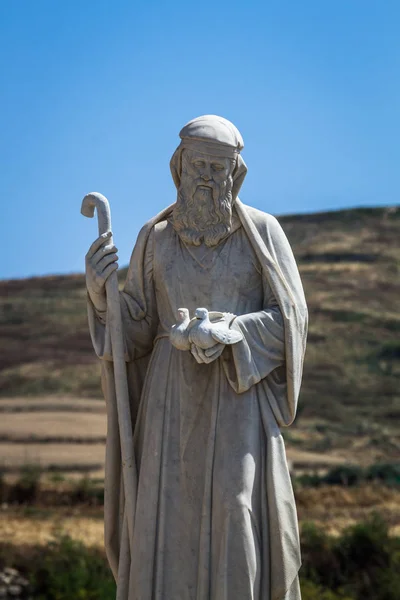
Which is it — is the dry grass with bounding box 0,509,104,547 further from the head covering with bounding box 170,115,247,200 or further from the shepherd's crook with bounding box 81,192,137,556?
the head covering with bounding box 170,115,247,200

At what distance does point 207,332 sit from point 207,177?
43.8 inches

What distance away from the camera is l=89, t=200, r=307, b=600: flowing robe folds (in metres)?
9.05

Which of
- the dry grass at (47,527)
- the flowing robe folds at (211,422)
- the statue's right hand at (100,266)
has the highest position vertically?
Result: the statue's right hand at (100,266)

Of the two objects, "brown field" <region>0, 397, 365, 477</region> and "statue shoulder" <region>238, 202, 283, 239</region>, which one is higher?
"statue shoulder" <region>238, 202, 283, 239</region>

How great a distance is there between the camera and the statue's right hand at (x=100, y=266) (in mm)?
9430

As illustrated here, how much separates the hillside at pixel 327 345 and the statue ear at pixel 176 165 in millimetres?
39806

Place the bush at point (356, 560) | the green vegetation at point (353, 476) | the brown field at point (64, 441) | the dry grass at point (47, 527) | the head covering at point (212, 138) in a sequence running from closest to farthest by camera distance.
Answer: the head covering at point (212, 138) → the bush at point (356, 560) → the dry grass at point (47, 527) → the green vegetation at point (353, 476) → the brown field at point (64, 441)

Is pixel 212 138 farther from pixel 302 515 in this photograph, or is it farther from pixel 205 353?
pixel 302 515

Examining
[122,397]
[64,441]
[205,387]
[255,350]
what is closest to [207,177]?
[255,350]

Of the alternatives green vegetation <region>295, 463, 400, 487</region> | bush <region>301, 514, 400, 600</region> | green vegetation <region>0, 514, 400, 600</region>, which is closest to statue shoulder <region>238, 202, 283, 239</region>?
green vegetation <region>0, 514, 400, 600</region>

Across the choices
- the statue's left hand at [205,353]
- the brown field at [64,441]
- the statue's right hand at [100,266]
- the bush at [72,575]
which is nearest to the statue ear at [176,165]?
the statue's right hand at [100,266]

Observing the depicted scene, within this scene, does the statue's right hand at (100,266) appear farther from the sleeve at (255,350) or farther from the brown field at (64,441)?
the brown field at (64,441)

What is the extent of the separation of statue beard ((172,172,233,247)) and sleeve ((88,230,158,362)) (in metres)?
0.36

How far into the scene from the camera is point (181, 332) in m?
9.05
